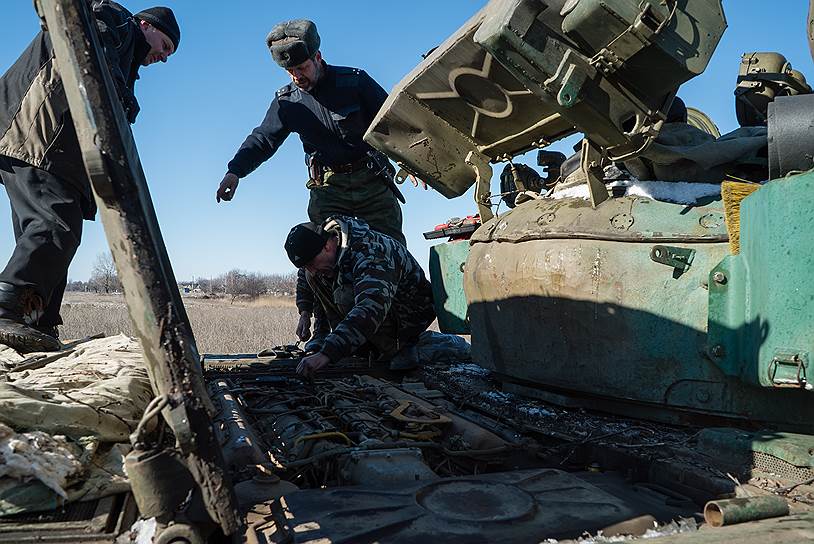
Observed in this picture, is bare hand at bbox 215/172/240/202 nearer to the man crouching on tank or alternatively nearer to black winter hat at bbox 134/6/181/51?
the man crouching on tank

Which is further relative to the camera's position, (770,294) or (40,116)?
(40,116)

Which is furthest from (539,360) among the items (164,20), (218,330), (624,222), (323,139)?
(218,330)

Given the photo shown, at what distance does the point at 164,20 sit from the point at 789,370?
3.80m

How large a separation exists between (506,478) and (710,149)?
1.68 m

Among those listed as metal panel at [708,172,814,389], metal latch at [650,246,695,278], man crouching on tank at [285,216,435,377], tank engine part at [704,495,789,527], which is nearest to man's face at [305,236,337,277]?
man crouching on tank at [285,216,435,377]

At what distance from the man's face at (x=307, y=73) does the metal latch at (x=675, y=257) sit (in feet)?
11.8

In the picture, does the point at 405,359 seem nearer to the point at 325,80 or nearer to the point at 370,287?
the point at 370,287

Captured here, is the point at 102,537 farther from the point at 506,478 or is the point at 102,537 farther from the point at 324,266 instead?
the point at 324,266

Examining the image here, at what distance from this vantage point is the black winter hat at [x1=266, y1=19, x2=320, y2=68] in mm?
5258

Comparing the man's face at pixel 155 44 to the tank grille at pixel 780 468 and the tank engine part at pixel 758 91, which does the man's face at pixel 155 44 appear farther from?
the tank grille at pixel 780 468

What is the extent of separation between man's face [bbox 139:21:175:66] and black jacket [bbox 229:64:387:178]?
1530 millimetres

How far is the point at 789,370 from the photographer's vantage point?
2.16 m

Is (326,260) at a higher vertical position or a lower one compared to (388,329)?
higher

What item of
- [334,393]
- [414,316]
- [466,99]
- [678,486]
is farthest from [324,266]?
[678,486]
